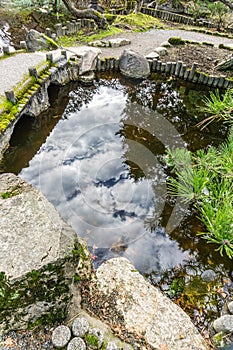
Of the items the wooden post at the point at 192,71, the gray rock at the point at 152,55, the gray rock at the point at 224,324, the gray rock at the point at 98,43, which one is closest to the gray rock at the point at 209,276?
the gray rock at the point at 224,324

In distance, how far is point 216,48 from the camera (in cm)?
1197

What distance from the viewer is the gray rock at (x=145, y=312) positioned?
3.03m

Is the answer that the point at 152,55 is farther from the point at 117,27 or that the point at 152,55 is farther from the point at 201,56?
the point at 117,27

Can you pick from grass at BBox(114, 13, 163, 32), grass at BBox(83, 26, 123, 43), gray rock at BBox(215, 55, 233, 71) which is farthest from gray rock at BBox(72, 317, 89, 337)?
grass at BBox(114, 13, 163, 32)

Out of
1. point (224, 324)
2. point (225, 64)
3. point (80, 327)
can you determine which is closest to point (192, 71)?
point (225, 64)

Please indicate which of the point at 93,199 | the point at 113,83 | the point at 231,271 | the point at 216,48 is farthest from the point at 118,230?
the point at 216,48

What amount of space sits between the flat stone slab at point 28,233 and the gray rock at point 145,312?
1.22m

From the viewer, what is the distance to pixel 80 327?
2.81 meters

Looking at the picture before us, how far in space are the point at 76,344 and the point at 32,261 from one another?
43.2 inches

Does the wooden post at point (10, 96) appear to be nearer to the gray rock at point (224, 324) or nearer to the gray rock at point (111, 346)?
the gray rock at point (111, 346)

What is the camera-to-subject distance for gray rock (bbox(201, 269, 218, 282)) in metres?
4.14

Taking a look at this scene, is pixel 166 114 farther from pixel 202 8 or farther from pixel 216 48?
pixel 202 8

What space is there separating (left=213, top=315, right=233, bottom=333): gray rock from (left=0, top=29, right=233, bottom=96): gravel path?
258 inches

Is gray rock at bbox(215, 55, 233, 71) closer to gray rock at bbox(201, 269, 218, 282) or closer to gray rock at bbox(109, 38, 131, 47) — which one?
gray rock at bbox(109, 38, 131, 47)
